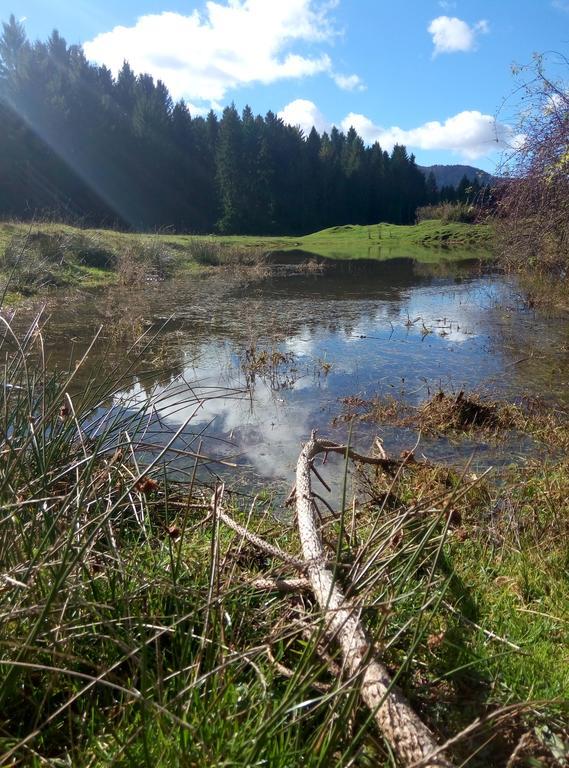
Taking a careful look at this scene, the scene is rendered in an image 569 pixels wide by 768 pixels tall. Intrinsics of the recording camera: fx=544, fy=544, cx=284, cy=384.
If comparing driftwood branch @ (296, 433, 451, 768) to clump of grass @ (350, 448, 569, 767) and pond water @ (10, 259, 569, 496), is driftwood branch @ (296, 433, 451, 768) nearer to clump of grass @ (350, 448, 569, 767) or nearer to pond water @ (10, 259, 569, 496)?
clump of grass @ (350, 448, 569, 767)

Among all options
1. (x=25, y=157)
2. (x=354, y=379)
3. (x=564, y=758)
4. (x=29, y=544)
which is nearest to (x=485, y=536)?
(x=564, y=758)

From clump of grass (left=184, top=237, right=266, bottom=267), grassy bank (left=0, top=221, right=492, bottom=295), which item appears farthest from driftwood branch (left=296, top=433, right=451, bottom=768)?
clump of grass (left=184, top=237, right=266, bottom=267)

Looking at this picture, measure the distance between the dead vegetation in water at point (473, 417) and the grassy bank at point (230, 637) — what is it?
222 cm

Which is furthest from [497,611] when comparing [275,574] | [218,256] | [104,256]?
[218,256]

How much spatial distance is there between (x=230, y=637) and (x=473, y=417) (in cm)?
422

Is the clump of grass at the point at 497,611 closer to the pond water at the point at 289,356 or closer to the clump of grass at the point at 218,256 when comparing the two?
the pond water at the point at 289,356

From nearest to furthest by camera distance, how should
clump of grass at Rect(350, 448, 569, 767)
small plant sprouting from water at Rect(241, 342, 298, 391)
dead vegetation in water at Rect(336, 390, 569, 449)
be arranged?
clump of grass at Rect(350, 448, 569, 767) → dead vegetation in water at Rect(336, 390, 569, 449) → small plant sprouting from water at Rect(241, 342, 298, 391)

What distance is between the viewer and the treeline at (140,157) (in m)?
42.9

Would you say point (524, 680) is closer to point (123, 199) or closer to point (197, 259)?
point (197, 259)

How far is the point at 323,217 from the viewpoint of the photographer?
69.0 metres

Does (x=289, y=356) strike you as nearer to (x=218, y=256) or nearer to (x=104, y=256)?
(x=104, y=256)

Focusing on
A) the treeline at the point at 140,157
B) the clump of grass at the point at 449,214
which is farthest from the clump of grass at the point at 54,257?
the clump of grass at the point at 449,214

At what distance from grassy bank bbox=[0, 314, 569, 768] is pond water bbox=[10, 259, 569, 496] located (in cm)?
50

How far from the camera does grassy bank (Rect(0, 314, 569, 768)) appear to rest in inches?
51.6
